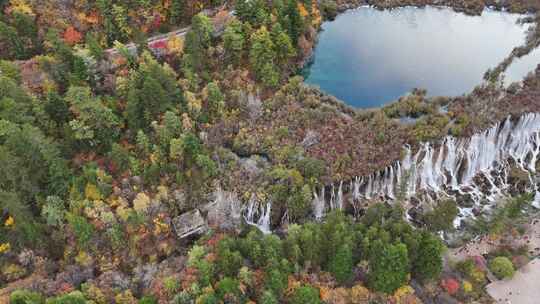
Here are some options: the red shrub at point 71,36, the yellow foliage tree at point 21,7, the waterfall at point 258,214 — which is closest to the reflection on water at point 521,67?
the waterfall at point 258,214

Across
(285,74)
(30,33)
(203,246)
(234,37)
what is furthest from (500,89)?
(30,33)

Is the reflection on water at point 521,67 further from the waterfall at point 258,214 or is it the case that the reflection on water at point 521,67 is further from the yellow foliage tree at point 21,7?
the yellow foliage tree at point 21,7

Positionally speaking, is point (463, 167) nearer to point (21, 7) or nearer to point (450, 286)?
point (450, 286)

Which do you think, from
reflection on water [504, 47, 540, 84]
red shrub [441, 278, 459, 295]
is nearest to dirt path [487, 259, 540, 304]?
red shrub [441, 278, 459, 295]

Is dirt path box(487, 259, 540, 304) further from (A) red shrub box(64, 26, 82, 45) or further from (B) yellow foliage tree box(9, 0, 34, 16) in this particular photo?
(B) yellow foliage tree box(9, 0, 34, 16)

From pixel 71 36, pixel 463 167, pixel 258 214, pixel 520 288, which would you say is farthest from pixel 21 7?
pixel 520 288

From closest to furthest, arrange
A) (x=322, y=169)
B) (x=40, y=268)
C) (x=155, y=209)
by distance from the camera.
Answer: (x=40, y=268), (x=155, y=209), (x=322, y=169)

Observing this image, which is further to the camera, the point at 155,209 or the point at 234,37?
the point at 234,37

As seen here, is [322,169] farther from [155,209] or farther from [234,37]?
[234,37]
